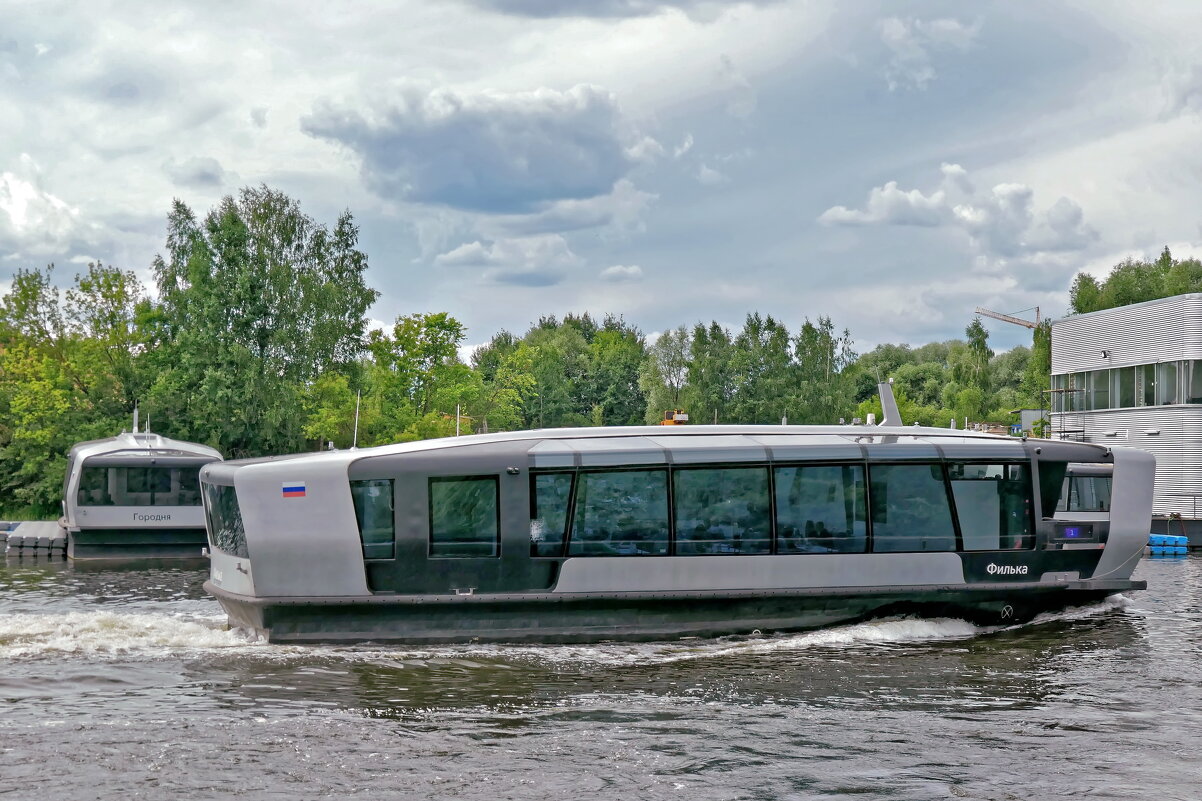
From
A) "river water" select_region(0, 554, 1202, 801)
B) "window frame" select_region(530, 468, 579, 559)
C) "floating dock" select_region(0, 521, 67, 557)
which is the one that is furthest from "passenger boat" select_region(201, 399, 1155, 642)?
"floating dock" select_region(0, 521, 67, 557)

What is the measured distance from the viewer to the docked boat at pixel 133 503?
3425cm

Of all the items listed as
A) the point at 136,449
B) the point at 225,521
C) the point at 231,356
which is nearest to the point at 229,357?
the point at 231,356

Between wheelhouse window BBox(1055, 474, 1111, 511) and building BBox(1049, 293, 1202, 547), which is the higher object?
building BBox(1049, 293, 1202, 547)

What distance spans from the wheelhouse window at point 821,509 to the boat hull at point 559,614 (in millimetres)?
730

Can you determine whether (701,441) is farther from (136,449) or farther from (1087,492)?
(136,449)

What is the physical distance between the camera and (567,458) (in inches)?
706

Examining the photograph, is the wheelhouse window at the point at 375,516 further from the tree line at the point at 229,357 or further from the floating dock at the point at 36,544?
the tree line at the point at 229,357

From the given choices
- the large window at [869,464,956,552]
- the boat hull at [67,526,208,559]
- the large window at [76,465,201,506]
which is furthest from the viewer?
the large window at [76,465,201,506]

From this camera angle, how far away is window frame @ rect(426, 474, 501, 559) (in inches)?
691

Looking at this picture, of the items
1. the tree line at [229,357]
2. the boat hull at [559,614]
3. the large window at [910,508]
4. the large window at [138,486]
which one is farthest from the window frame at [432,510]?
the tree line at [229,357]

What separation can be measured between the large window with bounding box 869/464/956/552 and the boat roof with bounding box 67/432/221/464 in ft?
74.4

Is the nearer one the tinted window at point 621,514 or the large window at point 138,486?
the tinted window at point 621,514

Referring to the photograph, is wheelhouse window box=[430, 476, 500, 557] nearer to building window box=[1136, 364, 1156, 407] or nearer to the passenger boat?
the passenger boat

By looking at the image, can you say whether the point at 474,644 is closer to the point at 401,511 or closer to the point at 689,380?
the point at 401,511
